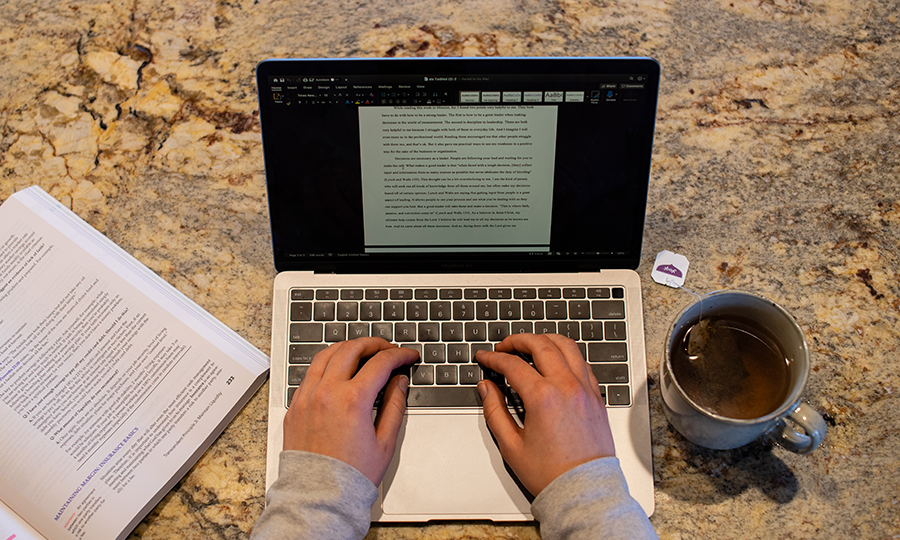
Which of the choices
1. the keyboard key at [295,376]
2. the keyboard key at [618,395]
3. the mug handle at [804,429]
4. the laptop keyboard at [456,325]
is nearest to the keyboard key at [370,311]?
the laptop keyboard at [456,325]

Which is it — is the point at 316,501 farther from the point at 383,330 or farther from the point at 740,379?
the point at 740,379

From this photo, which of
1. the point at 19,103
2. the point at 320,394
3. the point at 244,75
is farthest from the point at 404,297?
the point at 19,103

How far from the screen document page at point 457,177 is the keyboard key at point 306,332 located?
12 cm

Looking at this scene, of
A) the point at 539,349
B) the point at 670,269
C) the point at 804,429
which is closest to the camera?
the point at 804,429

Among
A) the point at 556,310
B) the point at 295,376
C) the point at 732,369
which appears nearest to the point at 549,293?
the point at 556,310

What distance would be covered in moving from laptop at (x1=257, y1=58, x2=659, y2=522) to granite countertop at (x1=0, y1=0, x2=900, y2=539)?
68 millimetres

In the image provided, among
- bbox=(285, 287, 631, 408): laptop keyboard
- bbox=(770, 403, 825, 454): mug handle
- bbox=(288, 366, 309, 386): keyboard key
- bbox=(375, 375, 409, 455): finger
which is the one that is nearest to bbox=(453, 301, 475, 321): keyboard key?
bbox=(285, 287, 631, 408): laptop keyboard

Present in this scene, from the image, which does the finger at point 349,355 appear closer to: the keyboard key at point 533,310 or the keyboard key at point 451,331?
the keyboard key at point 451,331

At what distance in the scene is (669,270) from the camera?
2.76 feet

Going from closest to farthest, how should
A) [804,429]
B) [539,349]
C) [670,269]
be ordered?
[804,429]
[539,349]
[670,269]

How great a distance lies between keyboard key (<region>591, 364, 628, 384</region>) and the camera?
756mm

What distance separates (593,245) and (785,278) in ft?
0.96

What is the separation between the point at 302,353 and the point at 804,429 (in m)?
0.58

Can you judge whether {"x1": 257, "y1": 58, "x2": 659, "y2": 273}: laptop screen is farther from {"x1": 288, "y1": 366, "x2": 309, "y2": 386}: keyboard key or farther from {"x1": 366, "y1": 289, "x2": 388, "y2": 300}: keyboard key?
{"x1": 288, "y1": 366, "x2": 309, "y2": 386}: keyboard key
